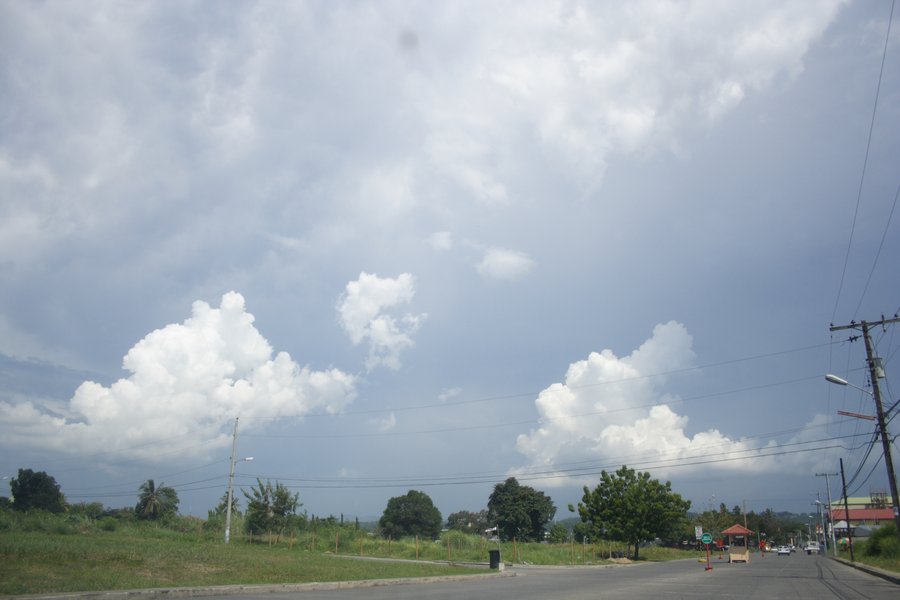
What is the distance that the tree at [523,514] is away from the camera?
294 ft

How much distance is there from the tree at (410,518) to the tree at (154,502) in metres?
34.2

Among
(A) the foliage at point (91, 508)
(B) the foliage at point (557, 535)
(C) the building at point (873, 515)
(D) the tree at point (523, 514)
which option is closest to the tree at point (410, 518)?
(D) the tree at point (523, 514)

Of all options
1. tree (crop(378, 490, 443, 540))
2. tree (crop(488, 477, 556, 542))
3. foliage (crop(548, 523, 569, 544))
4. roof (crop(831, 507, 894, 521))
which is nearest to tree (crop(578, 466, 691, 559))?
tree (crop(488, 477, 556, 542))

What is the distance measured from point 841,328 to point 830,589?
15.5 meters

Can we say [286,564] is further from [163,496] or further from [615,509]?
[163,496]

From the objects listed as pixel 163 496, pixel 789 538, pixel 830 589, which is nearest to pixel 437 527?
pixel 163 496

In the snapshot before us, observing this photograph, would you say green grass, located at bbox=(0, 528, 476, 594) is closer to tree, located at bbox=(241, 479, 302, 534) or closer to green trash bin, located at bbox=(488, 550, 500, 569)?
green trash bin, located at bbox=(488, 550, 500, 569)

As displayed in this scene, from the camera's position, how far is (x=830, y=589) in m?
22.0

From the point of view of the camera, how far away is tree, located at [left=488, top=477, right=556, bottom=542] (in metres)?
89.6

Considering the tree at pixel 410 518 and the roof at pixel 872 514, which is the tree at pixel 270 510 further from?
the roof at pixel 872 514

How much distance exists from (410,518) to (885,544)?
3020 inches

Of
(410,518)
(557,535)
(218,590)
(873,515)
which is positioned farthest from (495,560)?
(873,515)

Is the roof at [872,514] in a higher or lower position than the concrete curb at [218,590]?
lower

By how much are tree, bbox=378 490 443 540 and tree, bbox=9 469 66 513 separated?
4863 cm
